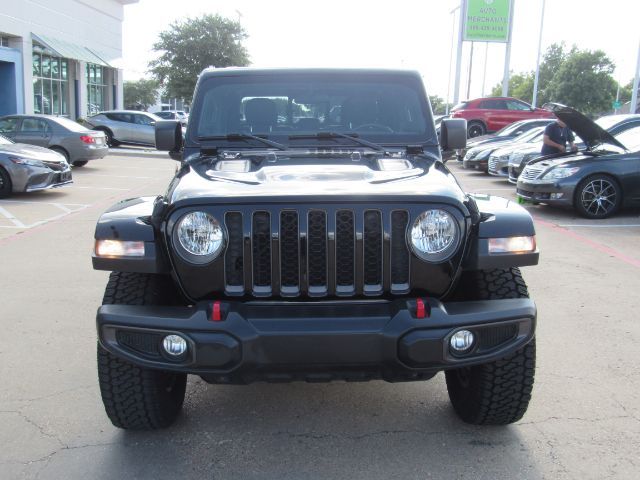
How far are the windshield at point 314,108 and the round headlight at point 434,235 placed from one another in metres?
1.29

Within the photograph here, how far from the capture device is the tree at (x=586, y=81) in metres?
55.8

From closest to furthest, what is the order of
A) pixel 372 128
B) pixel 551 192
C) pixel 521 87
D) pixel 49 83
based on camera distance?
pixel 372 128 < pixel 551 192 < pixel 49 83 < pixel 521 87

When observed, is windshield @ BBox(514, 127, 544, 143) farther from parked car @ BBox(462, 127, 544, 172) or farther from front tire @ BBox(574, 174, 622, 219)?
front tire @ BBox(574, 174, 622, 219)

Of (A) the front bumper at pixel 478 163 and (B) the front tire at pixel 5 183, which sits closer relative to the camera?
(B) the front tire at pixel 5 183

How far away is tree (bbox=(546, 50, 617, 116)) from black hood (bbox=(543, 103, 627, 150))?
49.1m

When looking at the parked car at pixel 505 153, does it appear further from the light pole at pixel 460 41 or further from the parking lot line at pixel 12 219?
the light pole at pixel 460 41

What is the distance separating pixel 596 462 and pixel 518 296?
858 millimetres

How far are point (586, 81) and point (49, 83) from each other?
43.6 m

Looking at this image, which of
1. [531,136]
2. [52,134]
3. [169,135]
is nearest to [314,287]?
[169,135]

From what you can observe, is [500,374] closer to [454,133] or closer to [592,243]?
[454,133]

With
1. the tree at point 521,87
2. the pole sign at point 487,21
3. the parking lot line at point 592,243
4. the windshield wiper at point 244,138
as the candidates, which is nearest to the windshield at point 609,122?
the parking lot line at point 592,243

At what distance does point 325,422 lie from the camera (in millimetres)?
3521

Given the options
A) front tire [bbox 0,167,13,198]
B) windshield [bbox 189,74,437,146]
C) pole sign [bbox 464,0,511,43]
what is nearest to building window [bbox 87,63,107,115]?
pole sign [bbox 464,0,511,43]

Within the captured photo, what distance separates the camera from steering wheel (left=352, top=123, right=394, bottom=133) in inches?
165
